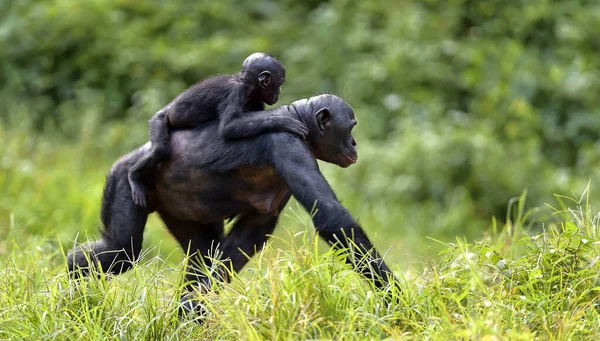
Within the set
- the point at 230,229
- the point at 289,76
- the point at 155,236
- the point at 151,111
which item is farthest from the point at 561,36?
the point at 230,229

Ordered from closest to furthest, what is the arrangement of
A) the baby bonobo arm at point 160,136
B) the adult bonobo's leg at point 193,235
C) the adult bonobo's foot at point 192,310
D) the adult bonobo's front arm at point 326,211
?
the adult bonobo's foot at point 192,310 < the adult bonobo's front arm at point 326,211 < the baby bonobo arm at point 160,136 < the adult bonobo's leg at point 193,235

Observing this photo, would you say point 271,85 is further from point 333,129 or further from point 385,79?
point 385,79

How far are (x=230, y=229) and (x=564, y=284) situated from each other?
5.87 ft

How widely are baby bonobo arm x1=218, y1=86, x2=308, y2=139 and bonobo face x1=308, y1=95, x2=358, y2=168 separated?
0.43 feet

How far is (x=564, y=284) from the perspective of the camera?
425 centimetres

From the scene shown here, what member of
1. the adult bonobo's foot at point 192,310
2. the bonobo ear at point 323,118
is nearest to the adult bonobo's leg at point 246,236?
the adult bonobo's foot at point 192,310

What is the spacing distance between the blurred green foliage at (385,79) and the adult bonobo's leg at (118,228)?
4.42 meters

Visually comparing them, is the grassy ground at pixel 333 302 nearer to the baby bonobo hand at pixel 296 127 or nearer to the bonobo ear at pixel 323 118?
the baby bonobo hand at pixel 296 127

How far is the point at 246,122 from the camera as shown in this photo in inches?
178

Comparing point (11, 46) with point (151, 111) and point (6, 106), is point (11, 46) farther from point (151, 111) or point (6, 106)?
point (151, 111)

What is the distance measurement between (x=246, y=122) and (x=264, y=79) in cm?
28

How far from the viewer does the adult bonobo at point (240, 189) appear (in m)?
4.30

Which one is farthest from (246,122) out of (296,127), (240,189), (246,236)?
(246,236)

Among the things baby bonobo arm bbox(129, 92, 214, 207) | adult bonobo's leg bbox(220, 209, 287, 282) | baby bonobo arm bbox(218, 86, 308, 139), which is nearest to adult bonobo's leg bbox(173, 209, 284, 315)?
adult bonobo's leg bbox(220, 209, 287, 282)
